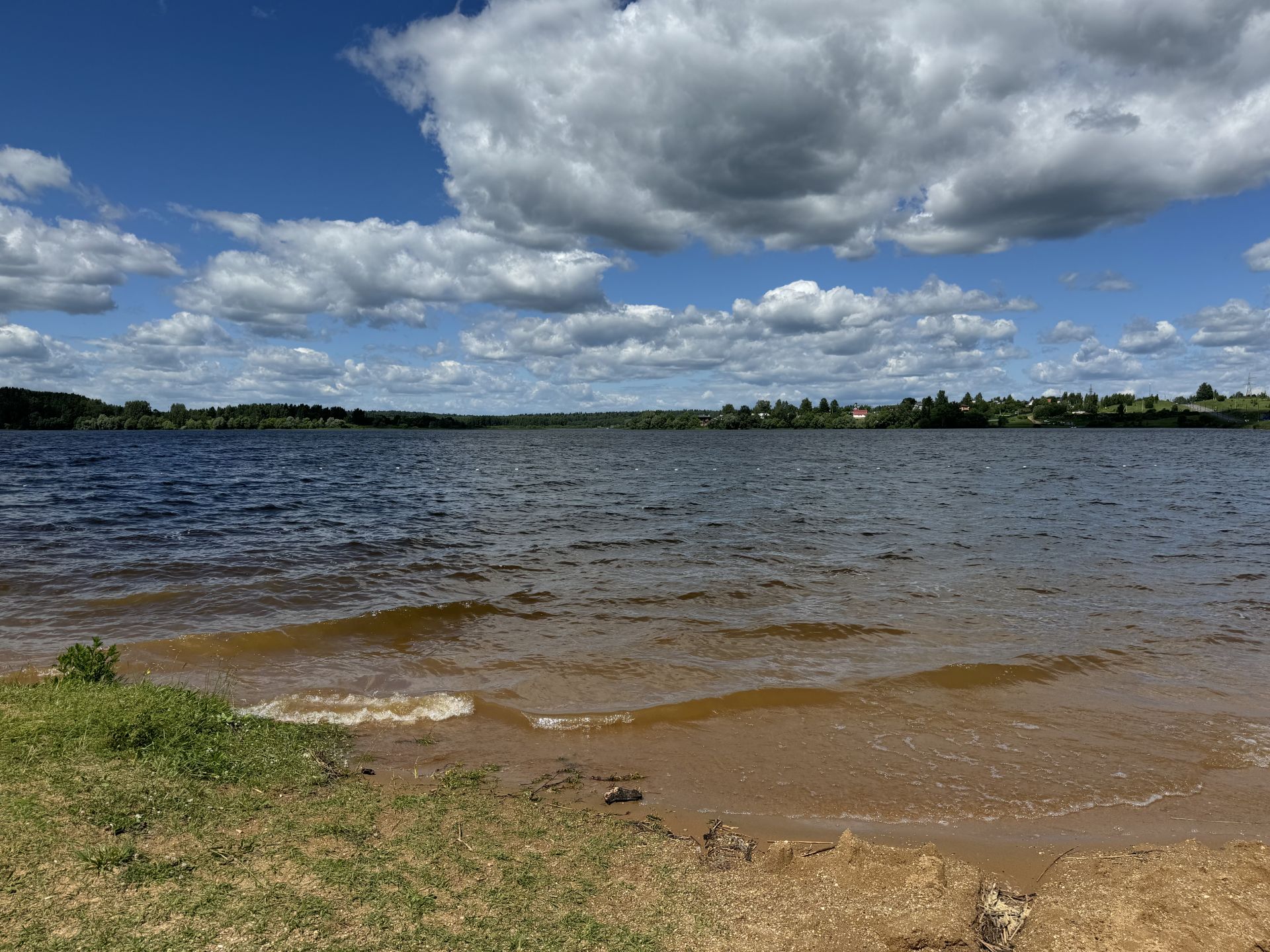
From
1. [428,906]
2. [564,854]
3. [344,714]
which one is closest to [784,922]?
[564,854]

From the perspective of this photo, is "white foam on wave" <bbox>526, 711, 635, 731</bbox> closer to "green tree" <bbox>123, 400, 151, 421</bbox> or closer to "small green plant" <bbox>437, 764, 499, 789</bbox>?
"small green plant" <bbox>437, 764, 499, 789</bbox>

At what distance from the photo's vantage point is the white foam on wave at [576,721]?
9094mm

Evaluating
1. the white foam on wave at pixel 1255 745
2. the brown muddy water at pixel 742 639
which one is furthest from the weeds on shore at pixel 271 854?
the white foam on wave at pixel 1255 745

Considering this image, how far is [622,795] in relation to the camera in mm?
7016

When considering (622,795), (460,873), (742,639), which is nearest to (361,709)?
(622,795)

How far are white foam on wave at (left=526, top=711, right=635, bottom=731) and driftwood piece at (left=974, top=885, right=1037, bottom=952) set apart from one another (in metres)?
5.03

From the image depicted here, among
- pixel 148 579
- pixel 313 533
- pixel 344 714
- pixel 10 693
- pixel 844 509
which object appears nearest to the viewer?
pixel 10 693

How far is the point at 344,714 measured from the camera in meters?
9.23

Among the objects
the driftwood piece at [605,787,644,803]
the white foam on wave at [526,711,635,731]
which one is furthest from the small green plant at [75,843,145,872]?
the white foam on wave at [526,711,635,731]

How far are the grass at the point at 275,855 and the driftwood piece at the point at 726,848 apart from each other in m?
0.27

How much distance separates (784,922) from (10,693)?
28.7ft

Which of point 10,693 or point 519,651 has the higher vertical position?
point 10,693

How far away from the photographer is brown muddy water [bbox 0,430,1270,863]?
7.75m

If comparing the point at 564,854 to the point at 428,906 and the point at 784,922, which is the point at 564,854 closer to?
the point at 428,906
